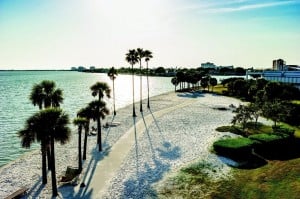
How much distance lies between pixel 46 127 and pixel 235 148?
18.7 m

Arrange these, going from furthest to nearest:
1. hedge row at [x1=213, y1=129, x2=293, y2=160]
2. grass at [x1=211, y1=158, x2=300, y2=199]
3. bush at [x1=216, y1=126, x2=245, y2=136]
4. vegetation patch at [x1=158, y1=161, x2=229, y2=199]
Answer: bush at [x1=216, y1=126, x2=245, y2=136], hedge row at [x1=213, y1=129, x2=293, y2=160], vegetation patch at [x1=158, y1=161, x2=229, y2=199], grass at [x1=211, y1=158, x2=300, y2=199]

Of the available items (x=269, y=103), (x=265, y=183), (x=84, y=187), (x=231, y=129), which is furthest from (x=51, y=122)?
(x=269, y=103)

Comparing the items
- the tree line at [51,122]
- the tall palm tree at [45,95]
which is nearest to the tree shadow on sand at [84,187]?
the tree line at [51,122]

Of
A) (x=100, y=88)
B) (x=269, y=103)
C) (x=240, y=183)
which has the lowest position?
(x=240, y=183)

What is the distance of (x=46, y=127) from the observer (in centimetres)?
2094

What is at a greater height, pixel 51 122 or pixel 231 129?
pixel 51 122

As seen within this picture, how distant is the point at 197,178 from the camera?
2512cm

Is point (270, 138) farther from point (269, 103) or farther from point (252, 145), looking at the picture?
point (269, 103)

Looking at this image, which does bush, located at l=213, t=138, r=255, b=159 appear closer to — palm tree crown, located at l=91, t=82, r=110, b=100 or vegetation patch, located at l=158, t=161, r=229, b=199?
vegetation patch, located at l=158, t=161, r=229, b=199

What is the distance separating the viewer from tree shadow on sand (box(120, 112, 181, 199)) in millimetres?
22663

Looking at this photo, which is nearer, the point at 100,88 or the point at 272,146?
the point at 272,146

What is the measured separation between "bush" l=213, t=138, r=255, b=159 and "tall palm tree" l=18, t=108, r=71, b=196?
1698 cm

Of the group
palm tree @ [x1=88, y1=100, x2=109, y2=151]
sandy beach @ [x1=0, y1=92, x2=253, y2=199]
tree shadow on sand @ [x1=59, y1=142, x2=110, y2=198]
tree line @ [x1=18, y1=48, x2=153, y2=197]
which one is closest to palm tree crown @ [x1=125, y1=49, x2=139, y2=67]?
sandy beach @ [x1=0, y1=92, x2=253, y2=199]

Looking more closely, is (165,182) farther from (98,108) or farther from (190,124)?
(190,124)
